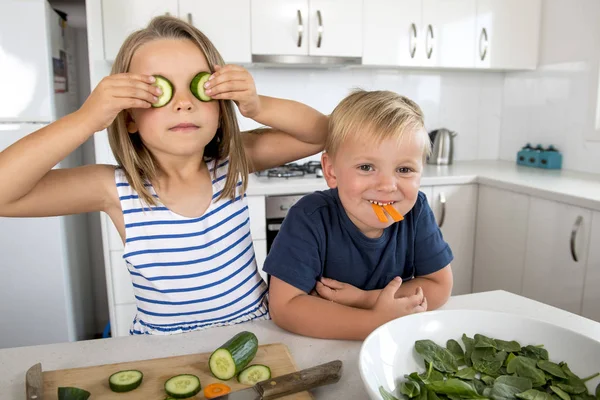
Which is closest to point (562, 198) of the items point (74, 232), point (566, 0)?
point (566, 0)

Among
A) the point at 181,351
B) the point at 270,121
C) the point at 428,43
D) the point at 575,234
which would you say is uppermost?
the point at 428,43

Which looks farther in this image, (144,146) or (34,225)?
(34,225)

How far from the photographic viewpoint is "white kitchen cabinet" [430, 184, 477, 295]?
8.98ft

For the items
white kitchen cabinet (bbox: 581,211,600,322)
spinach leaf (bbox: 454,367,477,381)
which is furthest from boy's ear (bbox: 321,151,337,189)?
white kitchen cabinet (bbox: 581,211,600,322)

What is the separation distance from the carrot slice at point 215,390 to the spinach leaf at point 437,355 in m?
0.27

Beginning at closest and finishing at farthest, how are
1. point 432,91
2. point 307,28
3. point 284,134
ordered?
1. point 284,134
2. point 307,28
3. point 432,91

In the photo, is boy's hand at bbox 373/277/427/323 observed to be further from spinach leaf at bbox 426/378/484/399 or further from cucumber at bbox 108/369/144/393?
cucumber at bbox 108/369/144/393

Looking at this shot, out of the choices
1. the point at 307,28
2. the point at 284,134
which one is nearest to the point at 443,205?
the point at 307,28

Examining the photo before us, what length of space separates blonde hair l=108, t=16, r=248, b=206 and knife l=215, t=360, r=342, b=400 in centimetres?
51

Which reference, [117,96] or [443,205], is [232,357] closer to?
[117,96]

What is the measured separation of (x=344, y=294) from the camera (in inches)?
39.6

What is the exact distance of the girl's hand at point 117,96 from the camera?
861 mm

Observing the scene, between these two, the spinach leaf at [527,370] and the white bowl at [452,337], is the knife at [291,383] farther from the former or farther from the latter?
the spinach leaf at [527,370]

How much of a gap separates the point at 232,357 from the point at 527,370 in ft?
1.31
